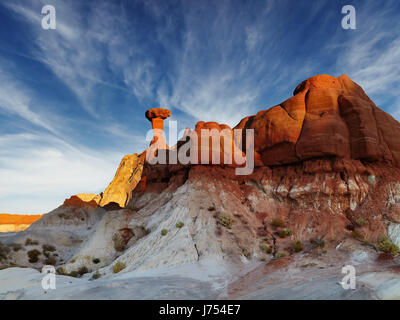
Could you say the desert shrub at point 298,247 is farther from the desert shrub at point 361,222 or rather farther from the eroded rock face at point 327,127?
the eroded rock face at point 327,127

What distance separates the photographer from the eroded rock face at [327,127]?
61.6 ft

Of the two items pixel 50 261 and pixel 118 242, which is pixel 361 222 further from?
pixel 50 261

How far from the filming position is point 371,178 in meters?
18.6

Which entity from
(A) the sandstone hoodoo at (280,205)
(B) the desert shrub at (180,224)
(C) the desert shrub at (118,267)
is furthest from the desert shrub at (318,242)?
(C) the desert shrub at (118,267)

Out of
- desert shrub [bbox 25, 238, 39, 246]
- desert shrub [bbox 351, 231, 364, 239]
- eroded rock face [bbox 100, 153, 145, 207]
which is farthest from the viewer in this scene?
eroded rock face [bbox 100, 153, 145, 207]

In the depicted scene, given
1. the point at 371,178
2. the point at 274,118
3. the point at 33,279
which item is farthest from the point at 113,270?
the point at 371,178

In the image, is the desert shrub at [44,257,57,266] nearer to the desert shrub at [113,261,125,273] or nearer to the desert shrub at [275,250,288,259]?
the desert shrub at [113,261,125,273]

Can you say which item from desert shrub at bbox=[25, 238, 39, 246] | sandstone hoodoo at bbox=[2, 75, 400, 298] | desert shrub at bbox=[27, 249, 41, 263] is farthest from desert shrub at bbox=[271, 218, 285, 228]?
desert shrub at bbox=[25, 238, 39, 246]

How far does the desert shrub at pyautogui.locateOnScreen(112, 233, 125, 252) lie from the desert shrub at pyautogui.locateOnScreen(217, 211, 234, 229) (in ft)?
28.0

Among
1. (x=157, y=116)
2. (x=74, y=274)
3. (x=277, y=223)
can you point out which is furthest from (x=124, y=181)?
(x=277, y=223)

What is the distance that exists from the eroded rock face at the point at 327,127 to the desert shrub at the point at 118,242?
→ 14.0m

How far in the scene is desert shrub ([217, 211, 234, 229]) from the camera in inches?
685

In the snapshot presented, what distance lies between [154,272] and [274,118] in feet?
51.1
